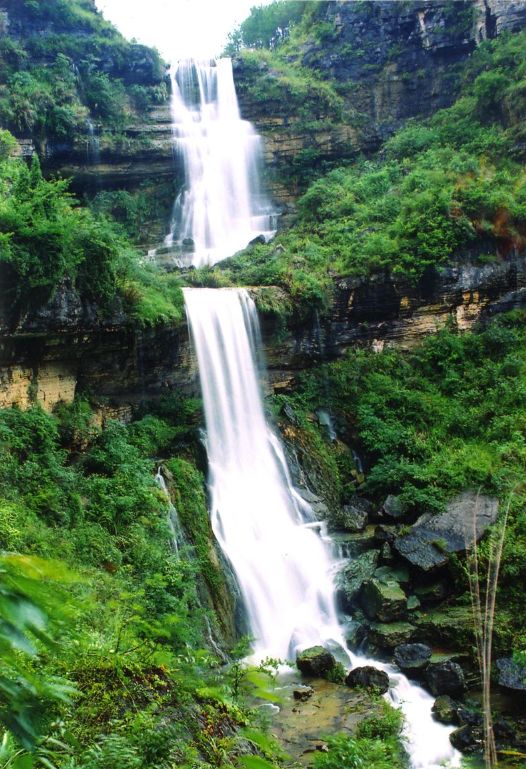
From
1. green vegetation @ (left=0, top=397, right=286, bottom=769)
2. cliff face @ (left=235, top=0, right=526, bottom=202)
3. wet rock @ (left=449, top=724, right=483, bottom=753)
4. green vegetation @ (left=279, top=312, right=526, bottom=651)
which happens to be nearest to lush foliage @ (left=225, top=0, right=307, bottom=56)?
cliff face @ (left=235, top=0, right=526, bottom=202)

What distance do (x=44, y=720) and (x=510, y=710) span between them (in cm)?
841

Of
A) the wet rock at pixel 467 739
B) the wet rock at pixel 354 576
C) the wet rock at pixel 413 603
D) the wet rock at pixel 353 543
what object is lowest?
the wet rock at pixel 467 739

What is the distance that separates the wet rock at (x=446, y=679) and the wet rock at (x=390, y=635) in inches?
33.5

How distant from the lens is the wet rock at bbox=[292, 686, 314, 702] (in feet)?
26.2

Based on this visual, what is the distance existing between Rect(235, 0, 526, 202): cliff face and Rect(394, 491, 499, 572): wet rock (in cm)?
1493

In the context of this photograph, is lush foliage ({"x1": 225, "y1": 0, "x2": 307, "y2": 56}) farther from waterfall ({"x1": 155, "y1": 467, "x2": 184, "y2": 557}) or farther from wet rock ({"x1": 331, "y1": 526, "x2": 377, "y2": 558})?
wet rock ({"x1": 331, "y1": 526, "x2": 377, "y2": 558})

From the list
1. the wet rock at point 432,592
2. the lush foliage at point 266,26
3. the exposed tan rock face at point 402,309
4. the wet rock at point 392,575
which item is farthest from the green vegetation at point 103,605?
the lush foliage at point 266,26

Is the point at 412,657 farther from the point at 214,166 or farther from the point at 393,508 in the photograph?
the point at 214,166

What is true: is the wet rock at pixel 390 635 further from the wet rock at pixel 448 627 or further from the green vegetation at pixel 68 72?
the green vegetation at pixel 68 72

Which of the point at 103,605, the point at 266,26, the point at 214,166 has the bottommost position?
the point at 103,605

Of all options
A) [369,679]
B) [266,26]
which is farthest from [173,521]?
[266,26]

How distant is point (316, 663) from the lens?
8594mm

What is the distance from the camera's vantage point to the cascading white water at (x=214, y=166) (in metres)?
21.1

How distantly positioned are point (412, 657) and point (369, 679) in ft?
3.20
